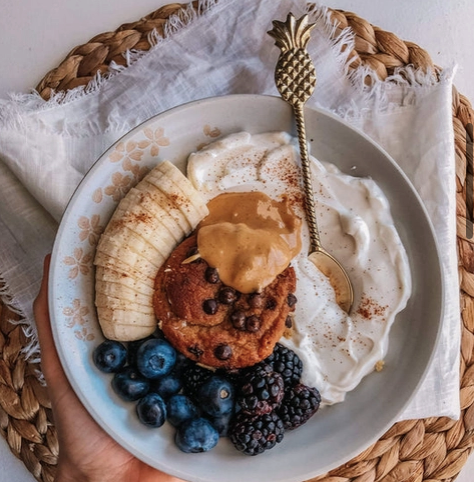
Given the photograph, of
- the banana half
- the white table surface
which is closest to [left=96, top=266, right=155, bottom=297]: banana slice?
the banana half

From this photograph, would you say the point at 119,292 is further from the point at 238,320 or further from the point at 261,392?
the point at 261,392

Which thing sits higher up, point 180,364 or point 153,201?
point 153,201

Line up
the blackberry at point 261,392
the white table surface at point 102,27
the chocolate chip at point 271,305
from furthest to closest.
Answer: the white table surface at point 102,27
the chocolate chip at point 271,305
the blackberry at point 261,392

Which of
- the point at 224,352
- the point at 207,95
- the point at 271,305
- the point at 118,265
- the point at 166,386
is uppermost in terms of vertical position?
the point at 207,95

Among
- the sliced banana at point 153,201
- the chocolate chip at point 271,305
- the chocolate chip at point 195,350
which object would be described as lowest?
the chocolate chip at point 195,350

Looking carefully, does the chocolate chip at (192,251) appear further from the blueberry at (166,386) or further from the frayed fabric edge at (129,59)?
the frayed fabric edge at (129,59)

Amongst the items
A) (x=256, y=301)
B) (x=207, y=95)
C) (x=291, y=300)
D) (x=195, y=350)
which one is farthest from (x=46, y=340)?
(x=207, y=95)

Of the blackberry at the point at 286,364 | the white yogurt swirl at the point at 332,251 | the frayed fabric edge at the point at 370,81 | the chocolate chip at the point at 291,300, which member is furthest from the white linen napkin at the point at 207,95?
the chocolate chip at the point at 291,300
